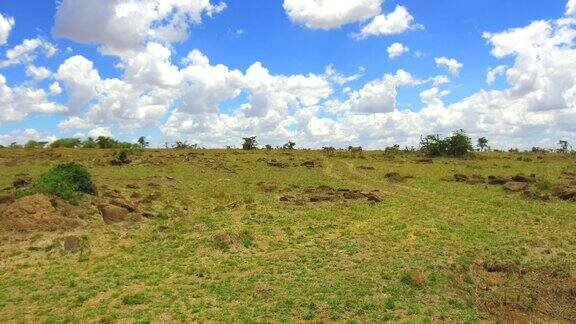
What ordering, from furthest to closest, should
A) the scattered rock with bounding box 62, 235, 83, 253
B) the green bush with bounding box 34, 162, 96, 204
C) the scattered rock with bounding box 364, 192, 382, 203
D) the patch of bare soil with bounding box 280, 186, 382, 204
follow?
the patch of bare soil with bounding box 280, 186, 382, 204 < the scattered rock with bounding box 364, 192, 382, 203 < the green bush with bounding box 34, 162, 96, 204 < the scattered rock with bounding box 62, 235, 83, 253

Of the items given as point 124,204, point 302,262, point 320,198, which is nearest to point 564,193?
point 320,198

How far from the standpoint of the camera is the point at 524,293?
18.7 meters

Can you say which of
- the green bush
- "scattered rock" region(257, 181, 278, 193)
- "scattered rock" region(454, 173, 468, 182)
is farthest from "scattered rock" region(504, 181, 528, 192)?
the green bush

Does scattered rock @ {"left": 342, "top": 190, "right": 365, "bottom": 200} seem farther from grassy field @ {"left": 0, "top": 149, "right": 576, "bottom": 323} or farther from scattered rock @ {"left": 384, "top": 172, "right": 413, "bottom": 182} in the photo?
scattered rock @ {"left": 384, "top": 172, "right": 413, "bottom": 182}

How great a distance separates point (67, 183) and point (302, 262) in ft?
59.1

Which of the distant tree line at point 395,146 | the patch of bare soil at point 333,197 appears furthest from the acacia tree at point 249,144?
the patch of bare soil at point 333,197

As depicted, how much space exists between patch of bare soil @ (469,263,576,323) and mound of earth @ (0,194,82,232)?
67.3ft

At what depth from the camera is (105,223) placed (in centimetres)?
2847

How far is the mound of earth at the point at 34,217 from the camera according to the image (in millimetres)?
26406

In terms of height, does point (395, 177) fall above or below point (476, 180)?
above

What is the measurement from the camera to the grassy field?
56.7 feet

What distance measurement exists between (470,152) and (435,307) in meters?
74.5

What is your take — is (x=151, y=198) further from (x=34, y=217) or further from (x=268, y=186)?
(x=268, y=186)

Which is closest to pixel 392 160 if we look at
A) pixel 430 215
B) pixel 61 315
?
pixel 430 215
